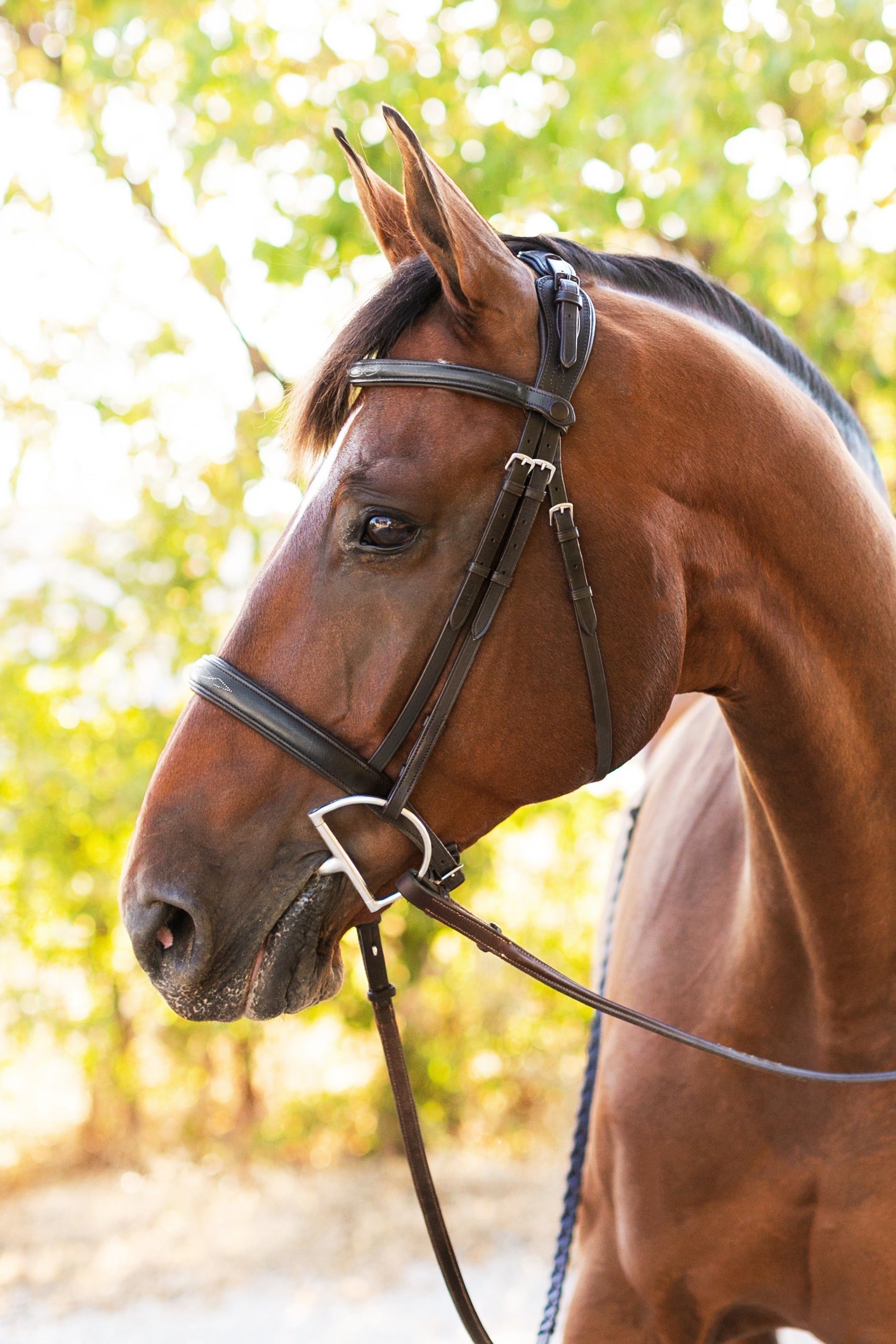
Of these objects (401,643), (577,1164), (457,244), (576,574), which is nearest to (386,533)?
(401,643)

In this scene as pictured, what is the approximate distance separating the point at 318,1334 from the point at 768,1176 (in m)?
3.35

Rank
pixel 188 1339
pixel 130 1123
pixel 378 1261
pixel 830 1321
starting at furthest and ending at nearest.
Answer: pixel 130 1123, pixel 378 1261, pixel 188 1339, pixel 830 1321

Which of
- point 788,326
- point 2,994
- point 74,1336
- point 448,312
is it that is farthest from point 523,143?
point 74,1336

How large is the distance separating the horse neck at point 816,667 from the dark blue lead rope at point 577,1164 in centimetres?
68

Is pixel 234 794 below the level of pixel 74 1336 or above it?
above

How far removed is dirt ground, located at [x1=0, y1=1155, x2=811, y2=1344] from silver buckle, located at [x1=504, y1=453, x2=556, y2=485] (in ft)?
13.5

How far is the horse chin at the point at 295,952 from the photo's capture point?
1.38 meters

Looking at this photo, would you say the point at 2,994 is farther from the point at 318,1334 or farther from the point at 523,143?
the point at 523,143

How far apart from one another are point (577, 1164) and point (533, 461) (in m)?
1.43

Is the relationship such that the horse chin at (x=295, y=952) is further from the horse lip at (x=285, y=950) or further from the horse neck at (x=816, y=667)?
the horse neck at (x=816, y=667)

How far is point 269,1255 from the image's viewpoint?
4.88 meters

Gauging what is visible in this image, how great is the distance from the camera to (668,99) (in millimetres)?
3471

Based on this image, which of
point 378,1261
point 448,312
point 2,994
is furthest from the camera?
point 2,994

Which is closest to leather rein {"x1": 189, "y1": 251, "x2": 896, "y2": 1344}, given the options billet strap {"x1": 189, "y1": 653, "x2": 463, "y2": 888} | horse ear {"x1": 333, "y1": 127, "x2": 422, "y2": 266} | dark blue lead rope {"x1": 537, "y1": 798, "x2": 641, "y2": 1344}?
billet strap {"x1": 189, "y1": 653, "x2": 463, "y2": 888}
